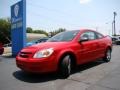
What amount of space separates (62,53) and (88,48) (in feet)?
5.03

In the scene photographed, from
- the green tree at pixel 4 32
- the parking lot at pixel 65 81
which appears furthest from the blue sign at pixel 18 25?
the green tree at pixel 4 32

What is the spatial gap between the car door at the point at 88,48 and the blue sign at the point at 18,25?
597 cm

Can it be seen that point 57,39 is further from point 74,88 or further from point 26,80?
point 74,88

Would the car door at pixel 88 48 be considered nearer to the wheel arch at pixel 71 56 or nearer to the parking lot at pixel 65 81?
the wheel arch at pixel 71 56

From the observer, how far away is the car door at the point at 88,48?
6.44 metres

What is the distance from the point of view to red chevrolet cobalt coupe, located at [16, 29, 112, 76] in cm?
526

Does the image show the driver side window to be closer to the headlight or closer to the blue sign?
the headlight

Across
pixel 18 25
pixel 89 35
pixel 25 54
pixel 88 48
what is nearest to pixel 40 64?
pixel 25 54

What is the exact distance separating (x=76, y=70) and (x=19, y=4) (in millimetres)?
7603

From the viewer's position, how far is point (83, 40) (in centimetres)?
646

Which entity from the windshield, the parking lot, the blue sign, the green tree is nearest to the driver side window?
the windshield

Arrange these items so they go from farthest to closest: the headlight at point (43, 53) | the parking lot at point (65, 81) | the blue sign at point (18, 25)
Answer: the blue sign at point (18, 25)
the headlight at point (43, 53)
the parking lot at point (65, 81)

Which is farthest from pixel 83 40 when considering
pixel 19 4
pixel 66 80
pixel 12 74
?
pixel 19 4

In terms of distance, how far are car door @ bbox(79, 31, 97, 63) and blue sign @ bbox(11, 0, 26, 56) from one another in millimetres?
5969
